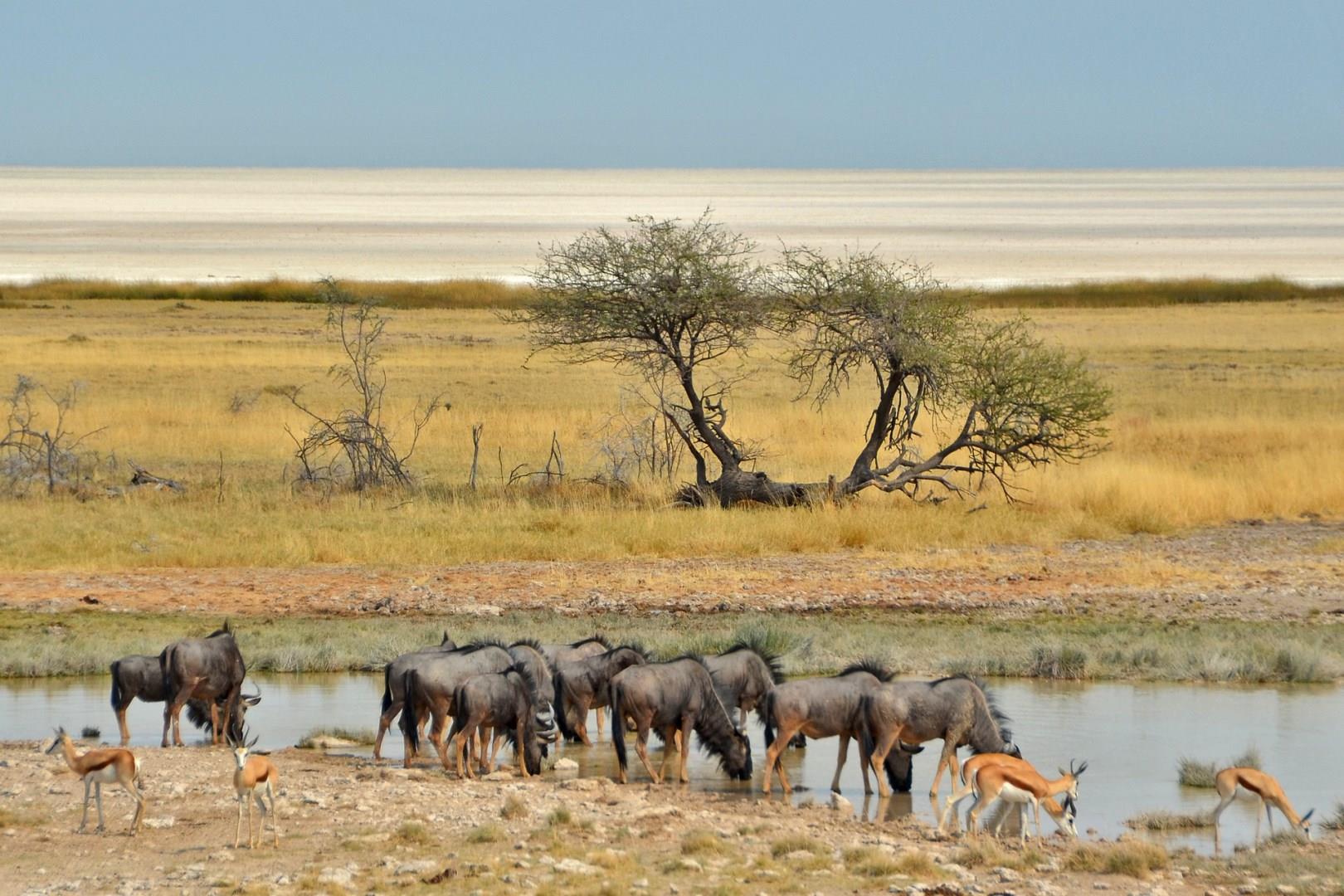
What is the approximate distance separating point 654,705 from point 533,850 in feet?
7.04

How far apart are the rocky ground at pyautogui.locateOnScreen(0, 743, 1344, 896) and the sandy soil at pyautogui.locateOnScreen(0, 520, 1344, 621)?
719 centimetres

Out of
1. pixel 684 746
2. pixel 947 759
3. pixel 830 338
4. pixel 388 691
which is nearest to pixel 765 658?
pixel 684 746

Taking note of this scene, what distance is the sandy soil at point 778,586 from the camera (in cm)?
1761

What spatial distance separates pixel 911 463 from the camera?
→ 2592cm

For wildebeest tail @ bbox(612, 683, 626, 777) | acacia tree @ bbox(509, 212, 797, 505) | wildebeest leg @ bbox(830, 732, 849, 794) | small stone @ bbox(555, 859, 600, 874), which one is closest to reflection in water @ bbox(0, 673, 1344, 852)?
wildebeest leg @ bbox(830, 732, 849, 794)

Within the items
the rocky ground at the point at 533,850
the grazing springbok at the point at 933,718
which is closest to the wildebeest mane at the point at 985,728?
the grazing springbok at the point at 933,718

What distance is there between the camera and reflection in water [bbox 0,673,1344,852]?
1081cm

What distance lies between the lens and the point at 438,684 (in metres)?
11.0

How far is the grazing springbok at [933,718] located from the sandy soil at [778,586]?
271 inches

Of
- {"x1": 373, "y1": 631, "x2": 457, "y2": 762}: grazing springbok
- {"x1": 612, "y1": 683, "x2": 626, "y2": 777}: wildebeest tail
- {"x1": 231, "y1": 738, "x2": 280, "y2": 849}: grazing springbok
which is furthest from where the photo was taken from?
{"x1": 373, "y1": 631, "x2": 457, "y2": 762}: grazing springbok

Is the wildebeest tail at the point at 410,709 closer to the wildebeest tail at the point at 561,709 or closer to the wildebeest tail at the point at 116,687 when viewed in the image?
the wildebeest tail at the point at 561,709

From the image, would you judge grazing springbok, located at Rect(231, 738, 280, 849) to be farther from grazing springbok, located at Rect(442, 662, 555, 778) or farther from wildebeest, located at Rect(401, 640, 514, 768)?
wildebeest, located at Rect(401, 640, 514, 768)

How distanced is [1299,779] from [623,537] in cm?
1137

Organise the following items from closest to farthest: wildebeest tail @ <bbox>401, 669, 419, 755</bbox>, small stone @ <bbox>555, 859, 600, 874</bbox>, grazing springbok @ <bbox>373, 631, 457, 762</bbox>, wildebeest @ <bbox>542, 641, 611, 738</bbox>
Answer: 1. small stone @ <bbox>555, 859, 600, 874</bbox>
2. wildebeest tail @ <bbox>401, 669, 419, 755</bbox>
3. grazing springbok @ <bbox>373, 631, 457, 762</bbox>
4. wildebeest @ <bbox>542, 641, 611, 738</bbox>
